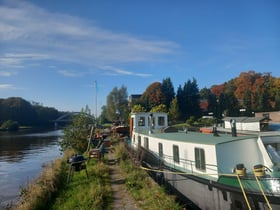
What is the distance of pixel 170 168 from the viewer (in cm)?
1283

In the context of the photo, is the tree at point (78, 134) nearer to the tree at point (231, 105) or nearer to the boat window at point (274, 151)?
the boat window at point (274, 151)

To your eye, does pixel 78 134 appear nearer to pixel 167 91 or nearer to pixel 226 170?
pixel 226 170

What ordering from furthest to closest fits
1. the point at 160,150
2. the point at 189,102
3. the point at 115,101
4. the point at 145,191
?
the point at 115,101 → the point at 189,102 → the point at 160,150 → the point at 145,191

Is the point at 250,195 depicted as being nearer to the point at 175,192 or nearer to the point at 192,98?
the point at 175,192

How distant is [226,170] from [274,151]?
6.44ft

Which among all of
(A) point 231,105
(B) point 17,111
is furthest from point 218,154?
(B) point 17,111

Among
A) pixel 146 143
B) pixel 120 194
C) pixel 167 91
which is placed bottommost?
pixel 120 194

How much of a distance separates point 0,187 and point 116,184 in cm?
1004

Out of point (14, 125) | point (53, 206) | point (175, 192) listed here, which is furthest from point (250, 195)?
point (14, 125)

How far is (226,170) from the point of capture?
1010cm

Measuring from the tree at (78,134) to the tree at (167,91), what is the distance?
157 feet

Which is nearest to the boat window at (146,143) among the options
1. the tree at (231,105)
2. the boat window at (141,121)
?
the boat window at (141,121)

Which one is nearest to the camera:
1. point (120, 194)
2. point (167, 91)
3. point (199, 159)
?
point (120, 194)

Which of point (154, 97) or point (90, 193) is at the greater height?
point (154, 97)
